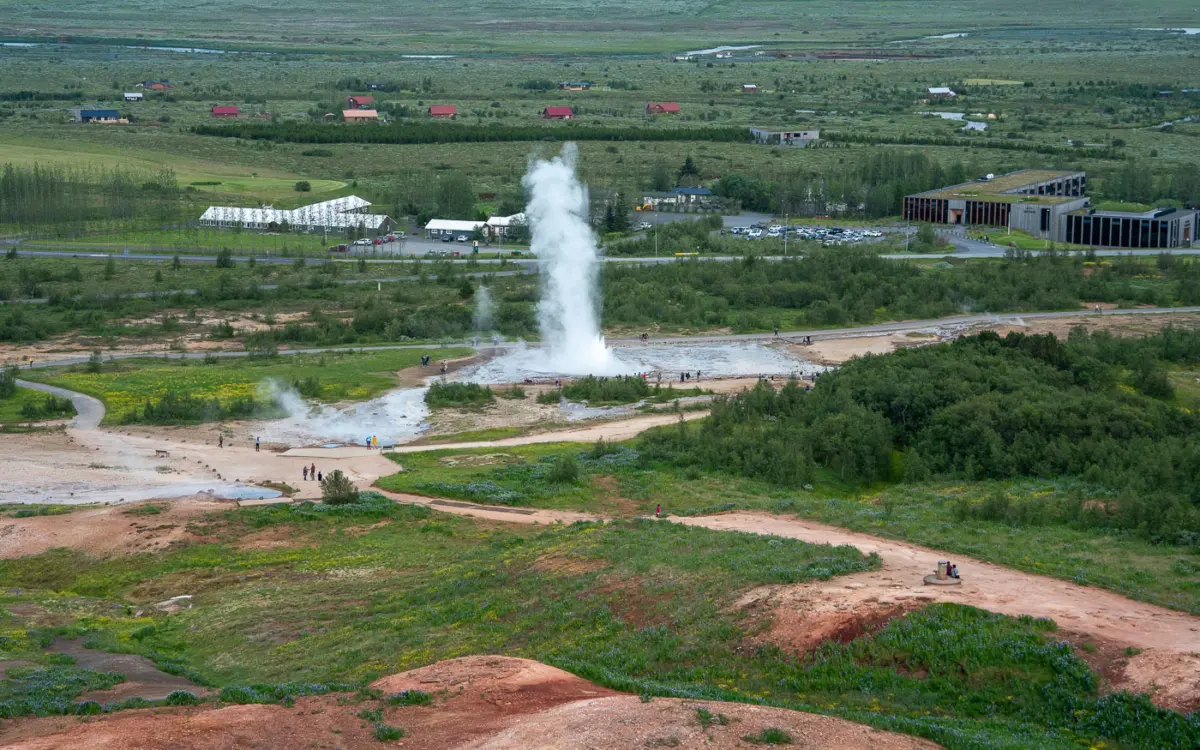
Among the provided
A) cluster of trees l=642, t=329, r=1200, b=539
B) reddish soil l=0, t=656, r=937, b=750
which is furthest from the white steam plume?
reddish soil l=0, t=656, r=937, b=750

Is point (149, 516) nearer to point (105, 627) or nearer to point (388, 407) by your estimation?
point (105, 627)

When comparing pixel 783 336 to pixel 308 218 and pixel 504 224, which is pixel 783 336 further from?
pixel 308 218

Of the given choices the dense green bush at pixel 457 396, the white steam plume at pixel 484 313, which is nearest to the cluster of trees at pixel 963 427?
the dense green bush at pixel 457 396

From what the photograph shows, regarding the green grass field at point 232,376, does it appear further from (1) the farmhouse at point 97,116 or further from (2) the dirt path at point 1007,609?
(1) the farmhouse at point 97,116

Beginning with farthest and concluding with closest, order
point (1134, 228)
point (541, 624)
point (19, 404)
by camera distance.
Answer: point (1134, 228), point (19, 404), point (541, 624)

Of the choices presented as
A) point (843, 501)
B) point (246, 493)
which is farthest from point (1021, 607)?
point (246, 493)
